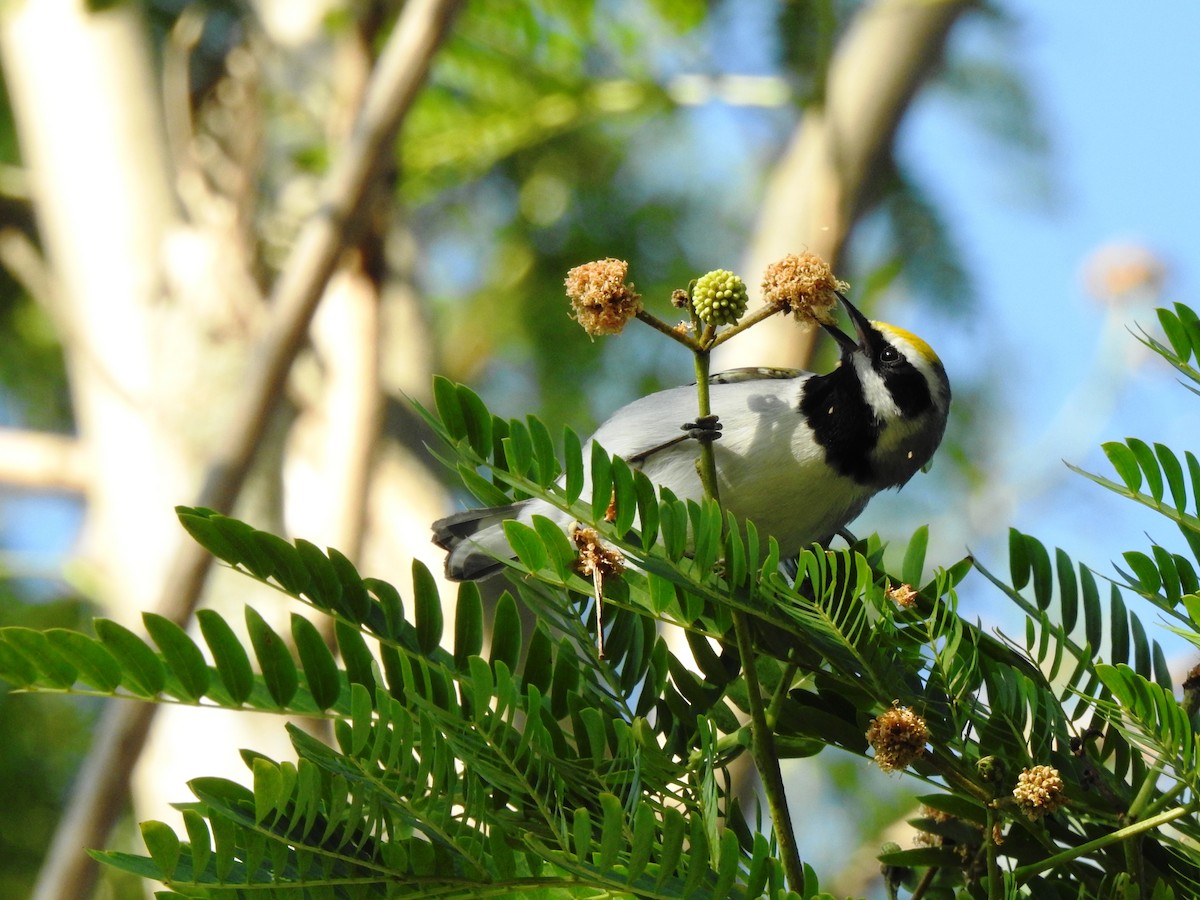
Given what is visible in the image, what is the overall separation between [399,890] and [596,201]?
4.44 metres

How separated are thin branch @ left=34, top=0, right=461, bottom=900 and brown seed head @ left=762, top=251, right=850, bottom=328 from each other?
7.68ft

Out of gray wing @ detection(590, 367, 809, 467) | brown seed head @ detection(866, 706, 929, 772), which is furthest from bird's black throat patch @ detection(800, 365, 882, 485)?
brown seed head @ detection(866, 706, 929, 772)

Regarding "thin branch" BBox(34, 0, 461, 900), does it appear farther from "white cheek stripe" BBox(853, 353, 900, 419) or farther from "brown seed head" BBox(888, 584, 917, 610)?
"brown seed head" BBox(888, 584, 917, 610)

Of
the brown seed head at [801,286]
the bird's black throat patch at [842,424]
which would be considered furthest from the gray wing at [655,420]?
the brown seed head at [801,286]

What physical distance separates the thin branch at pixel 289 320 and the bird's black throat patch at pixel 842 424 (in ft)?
5.50

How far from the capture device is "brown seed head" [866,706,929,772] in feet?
2.80

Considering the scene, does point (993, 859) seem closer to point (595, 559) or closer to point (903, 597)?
point (903, 597)

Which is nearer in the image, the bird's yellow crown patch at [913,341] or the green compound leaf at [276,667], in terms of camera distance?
the green compound leaf at [276,667]

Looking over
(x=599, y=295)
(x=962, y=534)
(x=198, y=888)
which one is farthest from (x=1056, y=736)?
(x=962, y=534)

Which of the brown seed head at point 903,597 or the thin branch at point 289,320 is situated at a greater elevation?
the thin branch at point 289,320

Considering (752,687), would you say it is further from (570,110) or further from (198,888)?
(570,110)

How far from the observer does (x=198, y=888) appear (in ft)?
2.61

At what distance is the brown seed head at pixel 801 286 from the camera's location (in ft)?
3.45

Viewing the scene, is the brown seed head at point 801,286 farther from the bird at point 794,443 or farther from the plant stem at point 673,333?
the bird at point 794,443
